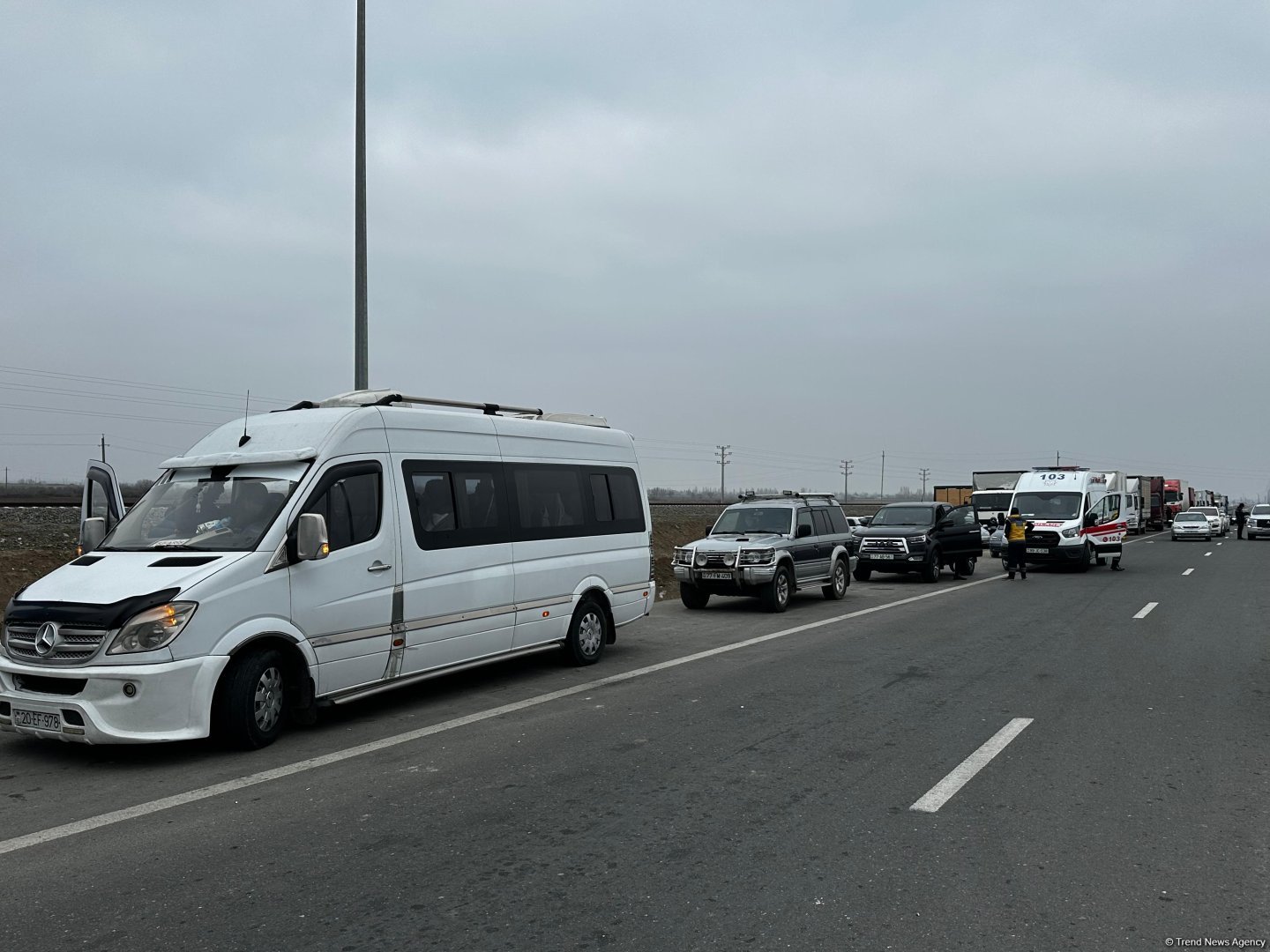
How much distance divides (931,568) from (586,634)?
13.1m

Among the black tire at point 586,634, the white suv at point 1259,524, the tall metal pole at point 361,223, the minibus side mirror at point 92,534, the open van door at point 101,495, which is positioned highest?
the tall metal pole at point 361,223

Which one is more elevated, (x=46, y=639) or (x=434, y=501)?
(x=434, y=501)

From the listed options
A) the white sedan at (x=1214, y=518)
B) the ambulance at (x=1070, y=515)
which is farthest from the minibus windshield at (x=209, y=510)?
the white sedan at (x=1214, y=518)

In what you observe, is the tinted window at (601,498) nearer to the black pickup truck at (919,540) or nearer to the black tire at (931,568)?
the black pickup truck at (919,540)

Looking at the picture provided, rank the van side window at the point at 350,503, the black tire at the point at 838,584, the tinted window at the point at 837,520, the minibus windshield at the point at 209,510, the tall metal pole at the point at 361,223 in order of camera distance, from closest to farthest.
Result: the minibus windshield at the point at 209,510, the van side window at the point at 350,503, the tall metal pole at the point at 361,223, the black tire at the point at 838,584, the tinted window at the point at 837,520

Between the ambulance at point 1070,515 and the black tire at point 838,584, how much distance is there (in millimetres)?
8650

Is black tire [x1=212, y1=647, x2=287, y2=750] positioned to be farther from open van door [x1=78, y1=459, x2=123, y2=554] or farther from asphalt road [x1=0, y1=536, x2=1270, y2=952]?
open van door [x1=78, y1=459, x2=123, y2=554]

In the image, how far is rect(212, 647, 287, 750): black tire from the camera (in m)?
6.75

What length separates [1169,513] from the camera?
67438 millimetres

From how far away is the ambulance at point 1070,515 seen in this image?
2409cm

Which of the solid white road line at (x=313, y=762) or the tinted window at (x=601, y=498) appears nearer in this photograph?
the solid white road line at (x=313, y=762)

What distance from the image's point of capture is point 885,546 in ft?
71.0

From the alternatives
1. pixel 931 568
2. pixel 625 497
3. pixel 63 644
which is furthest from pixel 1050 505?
pixel 63 644

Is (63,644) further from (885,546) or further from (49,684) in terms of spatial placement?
(885,546)
